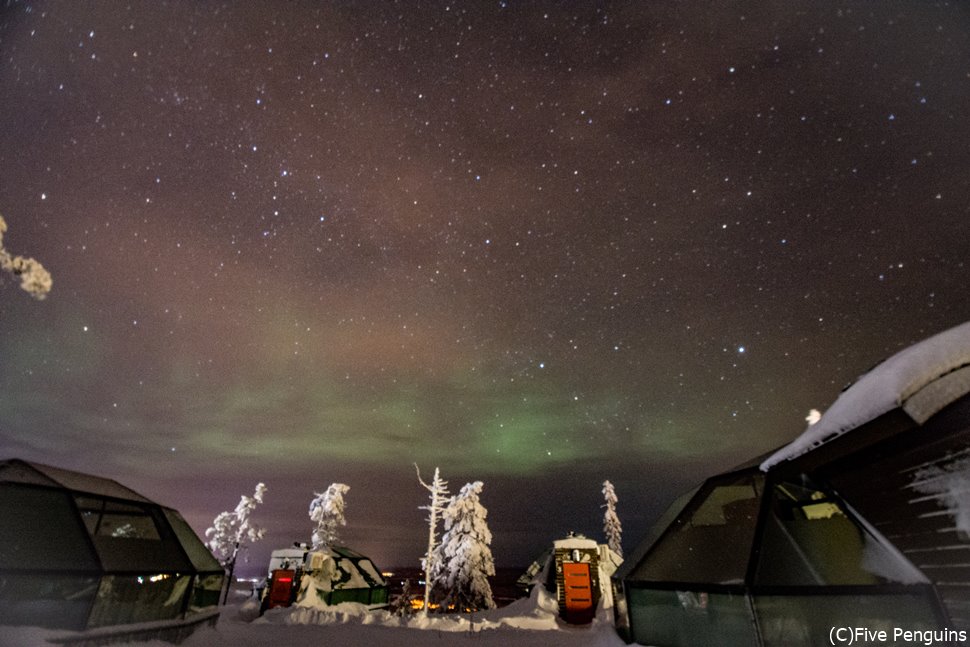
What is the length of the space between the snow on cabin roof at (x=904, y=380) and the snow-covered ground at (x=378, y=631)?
284 inches

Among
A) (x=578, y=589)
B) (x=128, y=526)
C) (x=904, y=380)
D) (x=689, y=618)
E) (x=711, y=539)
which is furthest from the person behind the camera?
(x=578, y=589)

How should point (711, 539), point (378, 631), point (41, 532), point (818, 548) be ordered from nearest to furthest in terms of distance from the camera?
1. point (818, 548)
2. point (711, 539)
3. point (41, 532)
4. point (378, 631)

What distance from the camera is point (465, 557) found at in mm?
28578

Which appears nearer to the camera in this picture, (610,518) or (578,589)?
(578,589)

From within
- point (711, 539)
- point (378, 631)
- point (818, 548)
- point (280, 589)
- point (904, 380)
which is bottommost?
point (378, 631)

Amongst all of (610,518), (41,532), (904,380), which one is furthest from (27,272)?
(610,518)

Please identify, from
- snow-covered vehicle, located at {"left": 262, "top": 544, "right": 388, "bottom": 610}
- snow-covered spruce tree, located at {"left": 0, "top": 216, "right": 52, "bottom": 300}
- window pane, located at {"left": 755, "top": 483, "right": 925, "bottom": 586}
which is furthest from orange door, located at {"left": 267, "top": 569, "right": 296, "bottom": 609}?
window pane, located at {"left": 755, "top": 483, "right": 925, "bottom": 586}

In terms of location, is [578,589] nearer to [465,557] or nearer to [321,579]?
[465,557]

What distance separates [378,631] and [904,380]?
16.3m

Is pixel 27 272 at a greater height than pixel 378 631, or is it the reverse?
pixel 27 272

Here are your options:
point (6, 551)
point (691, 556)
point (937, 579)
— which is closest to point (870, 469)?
point (937, 579)

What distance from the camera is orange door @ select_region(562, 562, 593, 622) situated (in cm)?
1884

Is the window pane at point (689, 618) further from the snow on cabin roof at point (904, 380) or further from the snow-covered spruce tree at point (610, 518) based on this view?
the snow-covered spruce tree at point (610, 518)

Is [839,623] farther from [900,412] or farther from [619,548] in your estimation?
[619,548]
